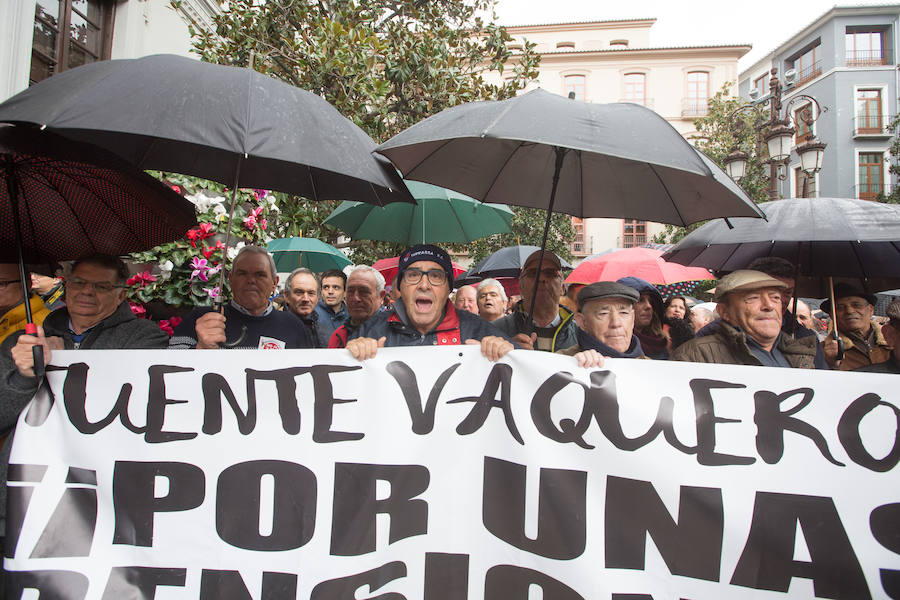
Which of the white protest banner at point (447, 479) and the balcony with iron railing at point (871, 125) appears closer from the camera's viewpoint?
the white protest banner at point (447, 479)

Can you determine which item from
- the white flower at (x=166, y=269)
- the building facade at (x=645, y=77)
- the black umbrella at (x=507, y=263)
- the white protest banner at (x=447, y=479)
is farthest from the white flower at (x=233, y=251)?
the building facade at (x=645, y=77)

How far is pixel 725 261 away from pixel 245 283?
10.7ft

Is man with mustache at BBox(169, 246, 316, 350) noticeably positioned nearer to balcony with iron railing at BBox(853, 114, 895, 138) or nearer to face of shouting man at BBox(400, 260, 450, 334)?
face of shouting man at BBox(400, 260, 450, 334)

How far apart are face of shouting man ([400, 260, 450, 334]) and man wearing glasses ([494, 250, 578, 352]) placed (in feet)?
3.37

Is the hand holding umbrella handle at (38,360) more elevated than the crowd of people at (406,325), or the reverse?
the crowd of people at (406,325)

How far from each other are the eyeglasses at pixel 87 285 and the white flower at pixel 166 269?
963 mm

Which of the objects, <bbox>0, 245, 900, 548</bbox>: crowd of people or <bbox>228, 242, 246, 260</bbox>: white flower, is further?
<bbox>228, 242, 246, 260</bbox>: white flower

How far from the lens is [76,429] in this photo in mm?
2152

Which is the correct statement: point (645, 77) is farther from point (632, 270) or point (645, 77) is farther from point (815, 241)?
point (815, 241)

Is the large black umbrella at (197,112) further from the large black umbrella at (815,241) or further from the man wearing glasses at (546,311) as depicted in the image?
the large black umbrella at (815,241)

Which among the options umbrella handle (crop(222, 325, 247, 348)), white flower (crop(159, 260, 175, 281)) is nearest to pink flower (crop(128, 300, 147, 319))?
white flower (crop(159, 260, 175, 281))

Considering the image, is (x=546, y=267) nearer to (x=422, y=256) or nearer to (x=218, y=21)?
(x=422, y=256)

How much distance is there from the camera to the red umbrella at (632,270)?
5082 mm

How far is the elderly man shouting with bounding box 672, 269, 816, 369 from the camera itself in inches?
105
